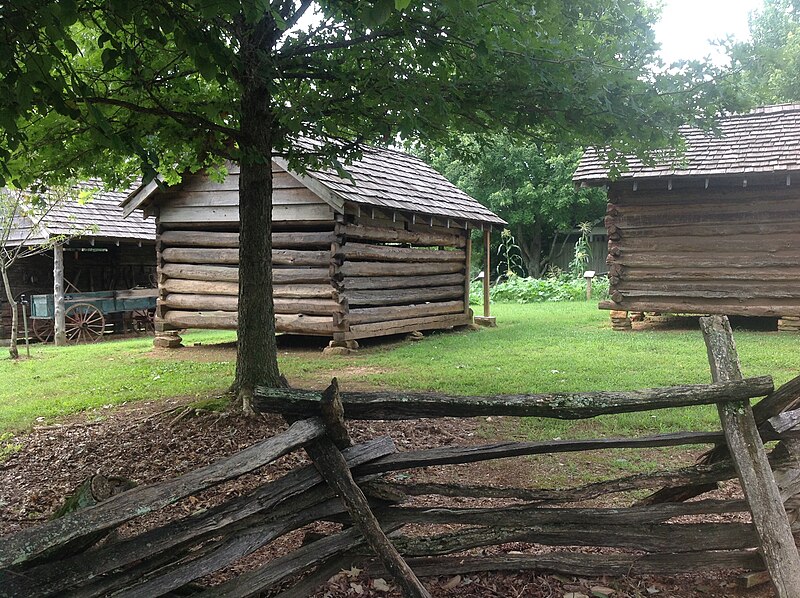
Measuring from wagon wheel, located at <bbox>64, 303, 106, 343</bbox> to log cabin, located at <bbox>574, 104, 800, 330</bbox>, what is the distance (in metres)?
12.6

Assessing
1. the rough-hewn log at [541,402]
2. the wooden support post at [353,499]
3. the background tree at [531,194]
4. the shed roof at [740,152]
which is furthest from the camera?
the background tree at [531,194]

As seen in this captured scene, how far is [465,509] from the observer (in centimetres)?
345

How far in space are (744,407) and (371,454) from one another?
191 cm

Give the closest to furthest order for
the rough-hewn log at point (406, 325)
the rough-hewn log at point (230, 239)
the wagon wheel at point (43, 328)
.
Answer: the rough-hewn log at point (230, 239) → the rough-hewn log at point (406, 325) → the wagon wheel at point (43, 328)

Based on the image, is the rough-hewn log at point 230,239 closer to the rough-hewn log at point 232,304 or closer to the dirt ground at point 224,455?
the rough-hewn log at point 232,304

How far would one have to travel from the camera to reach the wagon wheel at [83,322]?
16.5 metres

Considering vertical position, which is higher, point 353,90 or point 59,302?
point 353,90

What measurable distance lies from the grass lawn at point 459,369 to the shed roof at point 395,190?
9.20 feet

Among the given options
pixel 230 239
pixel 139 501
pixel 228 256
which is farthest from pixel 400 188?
pixel 139 501

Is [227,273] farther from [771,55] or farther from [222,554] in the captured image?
[222,554]

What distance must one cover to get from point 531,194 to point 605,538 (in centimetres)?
2758

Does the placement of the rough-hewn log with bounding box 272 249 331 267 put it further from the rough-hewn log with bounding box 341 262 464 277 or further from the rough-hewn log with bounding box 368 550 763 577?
the rough-hewn log with bounding box 368 550 763 577

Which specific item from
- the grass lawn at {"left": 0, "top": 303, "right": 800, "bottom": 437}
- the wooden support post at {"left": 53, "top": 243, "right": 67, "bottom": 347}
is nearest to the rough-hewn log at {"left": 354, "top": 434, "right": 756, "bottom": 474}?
the grass lawn at {"left": 0, "top": 303, "right": 800, "bottom": 437}

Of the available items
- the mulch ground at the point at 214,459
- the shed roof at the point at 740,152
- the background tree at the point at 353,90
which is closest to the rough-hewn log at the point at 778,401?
the mulch ground at the point at 214,459
